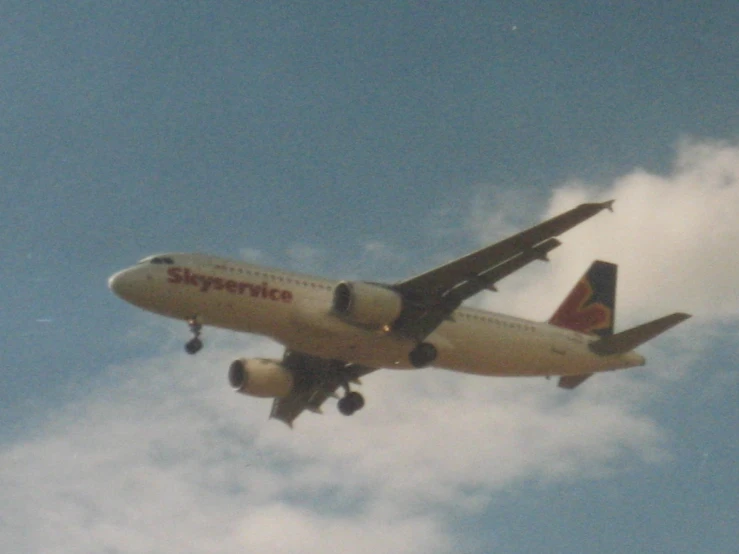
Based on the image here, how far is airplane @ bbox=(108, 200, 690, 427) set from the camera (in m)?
38.8

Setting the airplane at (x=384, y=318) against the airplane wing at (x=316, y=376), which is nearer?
the airplane at (x=384, y=318)

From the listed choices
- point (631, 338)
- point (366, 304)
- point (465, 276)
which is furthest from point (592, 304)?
point (366, 304)

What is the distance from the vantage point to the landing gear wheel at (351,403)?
152 ft

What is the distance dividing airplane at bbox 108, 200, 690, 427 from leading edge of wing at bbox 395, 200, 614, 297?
0.12ft

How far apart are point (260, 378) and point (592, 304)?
15852mm

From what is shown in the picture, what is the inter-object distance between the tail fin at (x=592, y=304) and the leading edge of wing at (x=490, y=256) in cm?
950

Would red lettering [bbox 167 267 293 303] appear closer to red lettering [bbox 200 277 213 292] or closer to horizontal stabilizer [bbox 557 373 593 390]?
red lettering [bbox 200 277 213 292]


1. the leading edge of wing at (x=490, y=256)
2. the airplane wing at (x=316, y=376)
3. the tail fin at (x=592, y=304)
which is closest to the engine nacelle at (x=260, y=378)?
the airplane wing at (x=316, y=376)

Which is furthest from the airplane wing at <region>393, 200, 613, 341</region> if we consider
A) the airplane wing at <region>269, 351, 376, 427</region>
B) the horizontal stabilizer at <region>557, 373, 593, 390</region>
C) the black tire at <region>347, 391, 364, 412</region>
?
the horizontal stabilizer at <region>557, 373, 593, 390</region>

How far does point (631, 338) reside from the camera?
4378 centimetres

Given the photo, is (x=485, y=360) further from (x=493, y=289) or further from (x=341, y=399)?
(x=341, y=399)

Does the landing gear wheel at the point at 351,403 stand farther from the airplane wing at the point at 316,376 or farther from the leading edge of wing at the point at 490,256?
the leading edge of wing at the point at 490,256

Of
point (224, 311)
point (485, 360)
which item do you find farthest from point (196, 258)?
point (485, 360)

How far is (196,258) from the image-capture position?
39.5 meters
